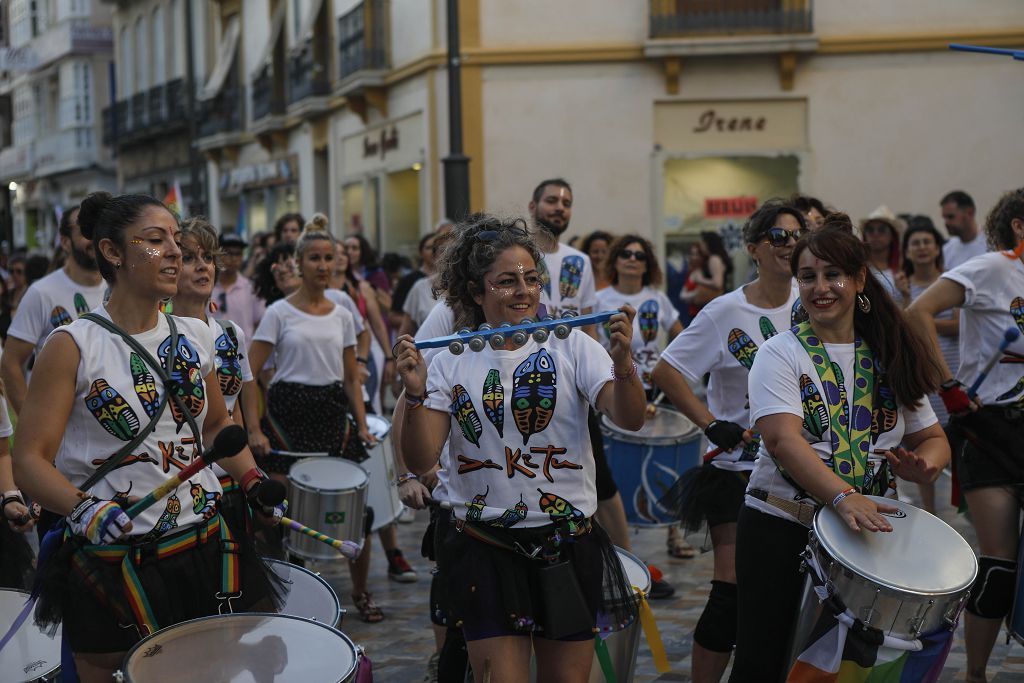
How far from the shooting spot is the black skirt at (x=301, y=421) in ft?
23.8

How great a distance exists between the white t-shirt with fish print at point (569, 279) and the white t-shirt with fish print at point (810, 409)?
313 centimetres

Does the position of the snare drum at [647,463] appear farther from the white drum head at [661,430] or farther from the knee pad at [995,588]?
the knee pad at [995,588]

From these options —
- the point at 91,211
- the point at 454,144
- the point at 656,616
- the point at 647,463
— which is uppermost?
the point at 454,144

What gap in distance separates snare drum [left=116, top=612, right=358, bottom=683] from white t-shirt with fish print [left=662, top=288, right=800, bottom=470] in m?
2.27

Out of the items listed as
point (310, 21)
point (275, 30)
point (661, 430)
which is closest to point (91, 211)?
point (661, 430)

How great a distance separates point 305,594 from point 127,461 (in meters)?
0.85

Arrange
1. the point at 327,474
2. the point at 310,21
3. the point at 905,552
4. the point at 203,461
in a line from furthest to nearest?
the point at 310,21, the point at 327,474, the point at 905,552, the point at 203,461

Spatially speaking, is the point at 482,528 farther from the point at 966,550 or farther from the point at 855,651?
the point at 966,550

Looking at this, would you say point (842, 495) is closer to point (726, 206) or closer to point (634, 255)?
point (634, 255)

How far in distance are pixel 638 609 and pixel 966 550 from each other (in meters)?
1.00

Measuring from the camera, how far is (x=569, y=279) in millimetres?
7430

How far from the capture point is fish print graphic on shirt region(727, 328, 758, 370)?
540 centimetres

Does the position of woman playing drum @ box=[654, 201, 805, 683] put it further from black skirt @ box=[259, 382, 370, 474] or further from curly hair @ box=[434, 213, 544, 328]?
black skirt @ box=[259, 382, 370, 474]

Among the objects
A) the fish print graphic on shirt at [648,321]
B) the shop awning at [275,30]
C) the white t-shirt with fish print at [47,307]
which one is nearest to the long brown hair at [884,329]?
the white t-shirt with fish print at [47,307]
